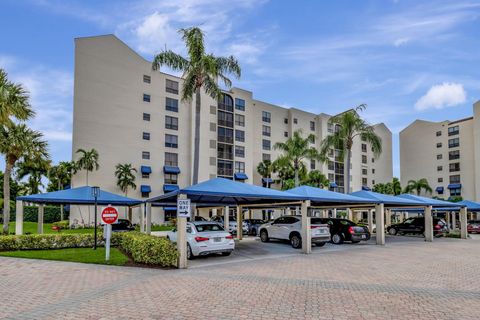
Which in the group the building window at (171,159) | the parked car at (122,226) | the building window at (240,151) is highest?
the building window at (240,151)

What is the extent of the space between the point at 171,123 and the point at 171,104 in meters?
2.49

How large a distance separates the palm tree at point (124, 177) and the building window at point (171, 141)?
6514mm

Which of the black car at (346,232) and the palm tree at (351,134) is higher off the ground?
the palm tree at (351,134)

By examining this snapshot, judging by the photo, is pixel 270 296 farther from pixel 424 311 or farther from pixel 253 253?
pixel 253 253

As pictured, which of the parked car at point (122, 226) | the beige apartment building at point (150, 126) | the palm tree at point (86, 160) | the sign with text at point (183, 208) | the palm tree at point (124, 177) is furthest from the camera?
the palm tree at point (124, 177)

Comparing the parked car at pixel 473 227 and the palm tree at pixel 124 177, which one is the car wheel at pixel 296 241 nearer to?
the parked car at pixel 473 227

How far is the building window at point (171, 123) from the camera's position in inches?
1923

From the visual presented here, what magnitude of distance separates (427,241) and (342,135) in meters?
10.8

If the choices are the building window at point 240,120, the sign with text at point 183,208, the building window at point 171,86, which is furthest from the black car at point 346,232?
the building window at point 240,120

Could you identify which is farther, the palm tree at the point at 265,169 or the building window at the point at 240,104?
the palm tree at the point at 265,169

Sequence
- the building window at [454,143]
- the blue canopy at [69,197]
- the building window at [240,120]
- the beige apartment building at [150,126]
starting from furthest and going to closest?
the building window at [454,143] < the building window at [240,120] < the beige apartment building at [150,126] < the blue canopy at [69,197]

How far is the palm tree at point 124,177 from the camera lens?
43250 mm

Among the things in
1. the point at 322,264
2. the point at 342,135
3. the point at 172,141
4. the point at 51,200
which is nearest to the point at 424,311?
the point at 322,264

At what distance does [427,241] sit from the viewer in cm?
2520
